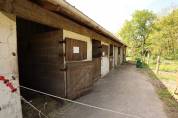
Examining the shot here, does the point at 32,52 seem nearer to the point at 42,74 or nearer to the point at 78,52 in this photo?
the point at 42,74

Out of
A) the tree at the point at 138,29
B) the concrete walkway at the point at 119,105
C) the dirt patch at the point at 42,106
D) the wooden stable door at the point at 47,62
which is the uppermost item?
the tree at the point at 138,29

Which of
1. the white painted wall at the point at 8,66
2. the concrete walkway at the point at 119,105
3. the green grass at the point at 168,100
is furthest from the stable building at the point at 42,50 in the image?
the green grass at the point at 168,100

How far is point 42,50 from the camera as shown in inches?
183

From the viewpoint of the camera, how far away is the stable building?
252cm

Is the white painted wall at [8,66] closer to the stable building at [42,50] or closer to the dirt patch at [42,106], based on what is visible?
the stable building at [42,50]

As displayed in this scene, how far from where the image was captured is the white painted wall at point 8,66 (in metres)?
2.42

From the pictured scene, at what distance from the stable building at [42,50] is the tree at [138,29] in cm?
2821

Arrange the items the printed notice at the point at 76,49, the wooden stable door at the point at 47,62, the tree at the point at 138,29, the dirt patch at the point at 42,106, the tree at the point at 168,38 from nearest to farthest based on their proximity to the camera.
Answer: the dirt patch at the point at 42,106, the wooden stable door at the point at 47,62, the printed notice at the point at 76,49, the tree at the point at 168,38, the tree at the point at 138,29

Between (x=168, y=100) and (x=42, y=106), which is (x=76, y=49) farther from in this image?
(x=168, y=100)

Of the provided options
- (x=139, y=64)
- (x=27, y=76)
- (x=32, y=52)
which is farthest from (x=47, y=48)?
(x=139, y=64)

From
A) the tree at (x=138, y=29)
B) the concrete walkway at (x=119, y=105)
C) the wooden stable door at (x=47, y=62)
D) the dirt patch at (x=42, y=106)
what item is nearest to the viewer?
the dirt patch at (x=42, y=106)

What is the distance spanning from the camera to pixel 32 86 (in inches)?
202

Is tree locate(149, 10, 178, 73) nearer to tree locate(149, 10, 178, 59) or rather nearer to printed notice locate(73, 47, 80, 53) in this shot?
tree locate(149, 10, 178, 59)

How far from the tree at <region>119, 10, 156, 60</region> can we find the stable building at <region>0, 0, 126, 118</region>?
2821cm
